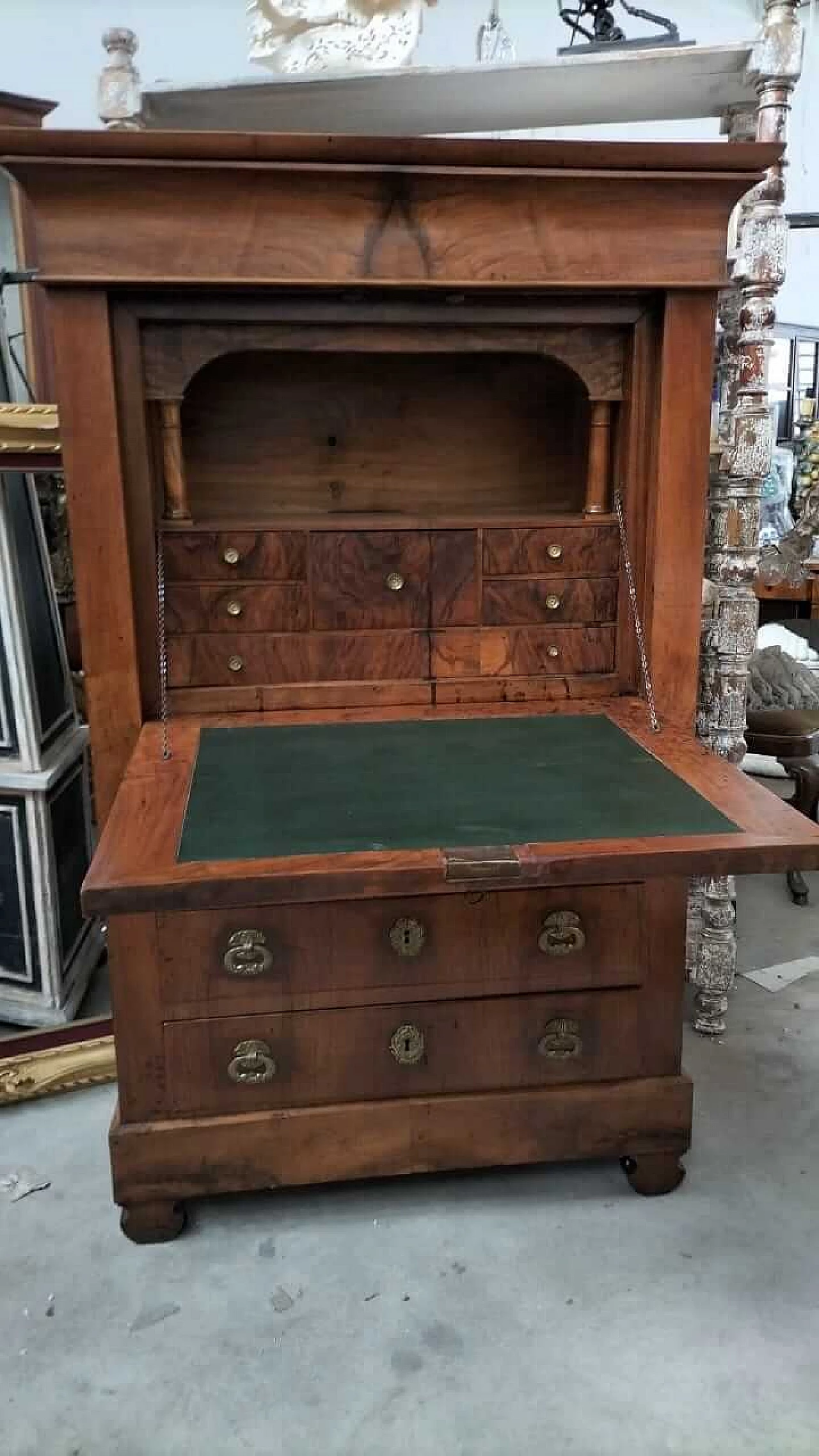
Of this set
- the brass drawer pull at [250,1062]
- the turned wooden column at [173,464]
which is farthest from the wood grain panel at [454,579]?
the brass drawer pull at [250,1062]

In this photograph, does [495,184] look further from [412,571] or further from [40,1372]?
[40,1372]

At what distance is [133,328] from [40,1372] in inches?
64.0

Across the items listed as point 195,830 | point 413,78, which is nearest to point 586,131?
point 413,78

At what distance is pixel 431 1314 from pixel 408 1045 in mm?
388

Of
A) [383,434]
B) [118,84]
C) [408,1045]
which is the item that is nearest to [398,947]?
[408,1045]

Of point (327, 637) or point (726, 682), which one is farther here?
point (726, 682)

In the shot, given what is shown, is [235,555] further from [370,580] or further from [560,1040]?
[560,1040]

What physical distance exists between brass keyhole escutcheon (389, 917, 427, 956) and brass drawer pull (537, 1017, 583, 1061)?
268mm

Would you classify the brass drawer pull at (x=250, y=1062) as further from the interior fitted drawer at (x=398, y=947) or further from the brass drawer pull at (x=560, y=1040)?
the brass drawer pull at (x=560, y=1040)

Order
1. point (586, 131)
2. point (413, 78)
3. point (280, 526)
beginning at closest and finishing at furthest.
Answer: point (280, 526), point (413, 78), point (586, 131)

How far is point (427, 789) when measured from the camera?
1584 millimetres

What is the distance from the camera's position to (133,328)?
181cm

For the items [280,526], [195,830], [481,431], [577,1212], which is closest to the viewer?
[195,830]

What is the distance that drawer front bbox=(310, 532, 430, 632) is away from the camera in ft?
6.49
